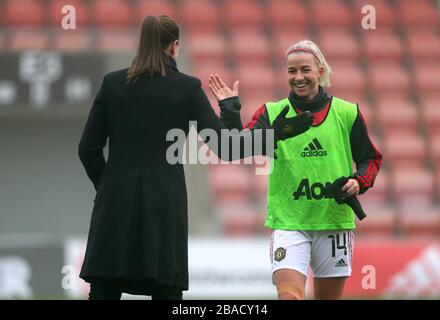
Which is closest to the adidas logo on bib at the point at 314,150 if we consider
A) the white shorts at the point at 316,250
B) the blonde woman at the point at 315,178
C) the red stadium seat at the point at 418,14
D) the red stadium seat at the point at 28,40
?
the blonde woman at the point at 315,178

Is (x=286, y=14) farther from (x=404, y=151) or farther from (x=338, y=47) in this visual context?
(x=404, y=151)

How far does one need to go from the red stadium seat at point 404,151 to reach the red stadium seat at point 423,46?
5.93ft

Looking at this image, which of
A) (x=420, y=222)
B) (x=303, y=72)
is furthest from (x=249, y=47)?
(x=303, y=72)

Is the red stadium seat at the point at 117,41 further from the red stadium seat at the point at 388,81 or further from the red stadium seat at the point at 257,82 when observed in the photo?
the red stadium seat at the point at 388,81

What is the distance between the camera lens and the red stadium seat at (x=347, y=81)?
15148 millimetres

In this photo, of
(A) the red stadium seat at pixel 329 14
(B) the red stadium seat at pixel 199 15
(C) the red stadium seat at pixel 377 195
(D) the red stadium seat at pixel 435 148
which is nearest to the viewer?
(C) the red stadium seat at pixel 377 195

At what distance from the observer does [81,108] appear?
12.3 metres

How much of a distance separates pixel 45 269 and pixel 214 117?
689 cm

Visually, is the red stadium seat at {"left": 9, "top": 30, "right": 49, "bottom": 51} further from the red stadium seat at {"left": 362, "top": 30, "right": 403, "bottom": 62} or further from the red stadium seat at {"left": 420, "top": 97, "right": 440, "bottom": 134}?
the red stadium seat at {"left": 420, "top": 97, "right": 440, "bottom": 134}

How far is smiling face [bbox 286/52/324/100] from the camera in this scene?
5.27m

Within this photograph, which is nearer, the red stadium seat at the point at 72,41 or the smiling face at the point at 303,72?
the smiling face at the point at 303,72

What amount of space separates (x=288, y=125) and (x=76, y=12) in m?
10.5

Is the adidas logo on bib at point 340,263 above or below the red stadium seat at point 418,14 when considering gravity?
below

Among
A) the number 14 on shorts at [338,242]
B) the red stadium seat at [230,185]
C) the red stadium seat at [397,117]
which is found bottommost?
the number 14 on shorts at [338,242]
